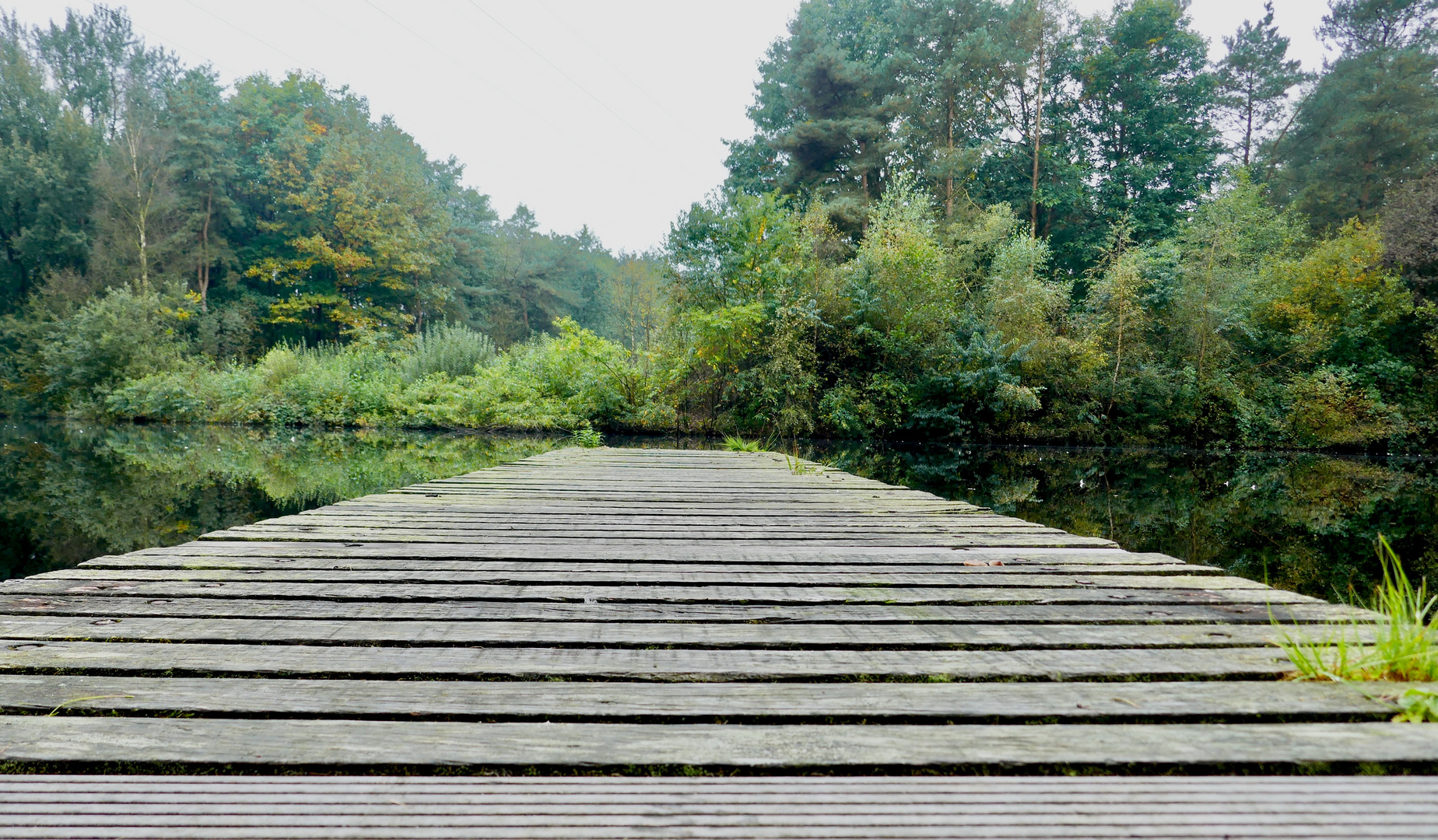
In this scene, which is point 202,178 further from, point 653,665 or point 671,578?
point 653,665

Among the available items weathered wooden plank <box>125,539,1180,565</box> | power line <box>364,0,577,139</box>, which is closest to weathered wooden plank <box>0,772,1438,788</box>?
weathered wooden plank <box>125,539,1180,565</box>

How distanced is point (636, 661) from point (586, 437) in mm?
10169

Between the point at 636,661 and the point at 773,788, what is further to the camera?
the point at 636,661

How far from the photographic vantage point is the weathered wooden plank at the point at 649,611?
4.87 ft

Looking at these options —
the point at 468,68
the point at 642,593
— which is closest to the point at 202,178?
the point at 468,68

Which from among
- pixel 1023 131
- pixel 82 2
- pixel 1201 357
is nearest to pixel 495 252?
pixel 82 2

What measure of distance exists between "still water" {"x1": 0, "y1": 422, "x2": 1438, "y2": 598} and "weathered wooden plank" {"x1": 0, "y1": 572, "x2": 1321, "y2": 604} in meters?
0.75

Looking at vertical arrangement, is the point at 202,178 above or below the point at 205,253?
above

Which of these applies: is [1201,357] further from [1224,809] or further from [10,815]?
[10,815]

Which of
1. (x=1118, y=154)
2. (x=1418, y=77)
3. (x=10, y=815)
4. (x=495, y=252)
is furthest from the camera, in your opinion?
(x=495, y=252)

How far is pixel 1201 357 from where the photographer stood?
44.8 feet

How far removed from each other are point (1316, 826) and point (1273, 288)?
709 inches

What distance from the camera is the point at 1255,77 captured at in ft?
73.8

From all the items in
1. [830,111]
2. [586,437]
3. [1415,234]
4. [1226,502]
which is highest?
[830,111]
